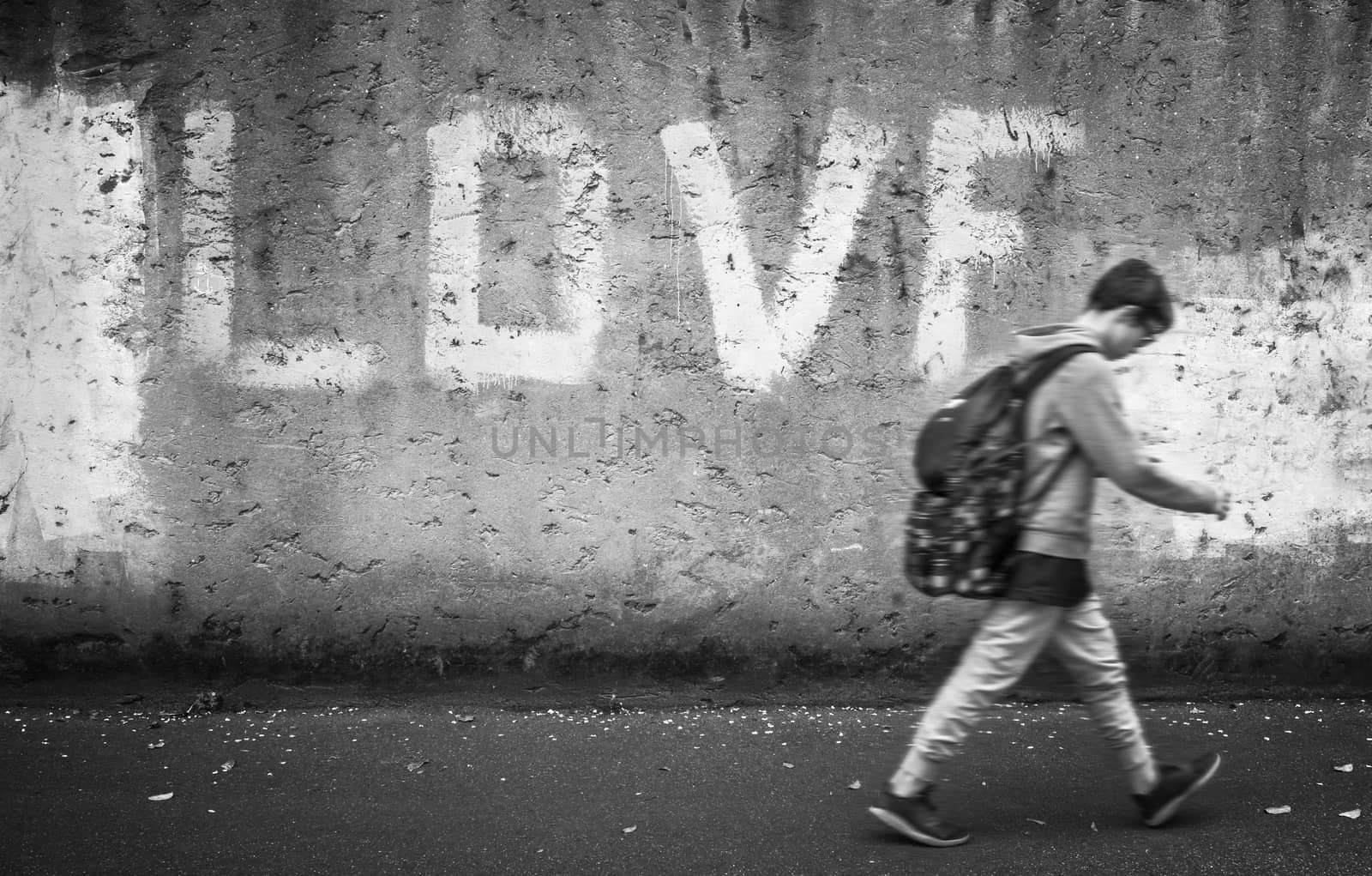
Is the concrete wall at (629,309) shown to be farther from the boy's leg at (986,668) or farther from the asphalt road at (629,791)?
the boy's leg at (986,668)

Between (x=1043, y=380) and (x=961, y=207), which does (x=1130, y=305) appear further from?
(x=961, y=207)

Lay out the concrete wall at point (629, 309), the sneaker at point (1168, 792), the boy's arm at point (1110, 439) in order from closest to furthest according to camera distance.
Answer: the boy's arm at point (1110, 439), the sneaker at point (1168, 792), the concrete wall at point (629, 309)

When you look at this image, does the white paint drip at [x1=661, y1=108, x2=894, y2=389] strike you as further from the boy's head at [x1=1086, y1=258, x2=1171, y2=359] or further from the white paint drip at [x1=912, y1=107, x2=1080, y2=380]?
the boy's head at [x1=1086, y1=258, x2=1171, y2=359]

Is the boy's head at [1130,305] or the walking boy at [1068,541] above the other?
the boy's head at [1130,305]

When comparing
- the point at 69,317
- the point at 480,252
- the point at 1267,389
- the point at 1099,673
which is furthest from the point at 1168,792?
the point at 69,317

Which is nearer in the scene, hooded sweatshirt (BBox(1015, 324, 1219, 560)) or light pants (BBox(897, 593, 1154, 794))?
hooded sweatshirt (BBox(1015, 324, 1219, 560))

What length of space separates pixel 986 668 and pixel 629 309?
1.92 m

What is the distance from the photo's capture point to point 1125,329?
2.63 m

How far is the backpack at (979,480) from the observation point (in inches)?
103

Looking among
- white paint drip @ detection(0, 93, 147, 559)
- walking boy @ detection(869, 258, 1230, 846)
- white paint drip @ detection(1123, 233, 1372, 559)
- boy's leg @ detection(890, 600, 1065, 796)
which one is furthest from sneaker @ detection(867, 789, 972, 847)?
white paint drip @ detection(0, 93, 147, 559)

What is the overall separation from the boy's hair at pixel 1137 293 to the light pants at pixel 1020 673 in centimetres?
77

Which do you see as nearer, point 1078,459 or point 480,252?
point 1078,459

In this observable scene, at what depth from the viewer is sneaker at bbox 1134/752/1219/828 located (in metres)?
2.76

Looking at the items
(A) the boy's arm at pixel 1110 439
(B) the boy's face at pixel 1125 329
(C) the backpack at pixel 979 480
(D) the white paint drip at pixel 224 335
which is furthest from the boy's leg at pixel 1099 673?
(D) the white paint drip at pixel 224 335
